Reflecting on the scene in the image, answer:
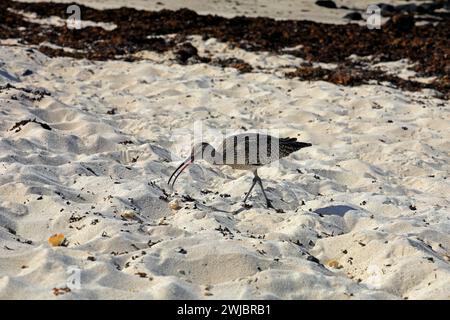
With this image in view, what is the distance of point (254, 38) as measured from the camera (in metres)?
14.0

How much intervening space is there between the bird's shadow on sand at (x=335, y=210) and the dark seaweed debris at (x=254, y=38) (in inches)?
217

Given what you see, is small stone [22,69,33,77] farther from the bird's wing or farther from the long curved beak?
the bird's wing

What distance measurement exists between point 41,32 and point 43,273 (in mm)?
11477

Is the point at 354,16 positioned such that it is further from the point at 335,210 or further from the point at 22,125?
the point at 335,210

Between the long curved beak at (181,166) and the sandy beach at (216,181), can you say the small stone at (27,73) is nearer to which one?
the sandy beach at (216,181)

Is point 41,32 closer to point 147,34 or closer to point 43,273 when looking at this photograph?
point 147,34

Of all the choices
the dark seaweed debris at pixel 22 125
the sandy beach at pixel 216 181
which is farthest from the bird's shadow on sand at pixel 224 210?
the dark seaweed debris at pixel 22 125

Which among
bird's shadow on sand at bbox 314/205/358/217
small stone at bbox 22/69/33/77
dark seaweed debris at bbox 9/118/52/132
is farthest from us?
small stone at bbox 22/69/33/77

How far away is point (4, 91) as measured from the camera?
8.77 meters

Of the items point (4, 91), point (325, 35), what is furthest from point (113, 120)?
point (325, 35)

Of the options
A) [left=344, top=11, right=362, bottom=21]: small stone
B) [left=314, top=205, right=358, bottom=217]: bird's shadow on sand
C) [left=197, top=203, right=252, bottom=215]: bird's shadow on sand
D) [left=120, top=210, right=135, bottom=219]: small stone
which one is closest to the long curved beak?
[left=197, top=203, right=252, bottom=215]: bird's shadow on sand

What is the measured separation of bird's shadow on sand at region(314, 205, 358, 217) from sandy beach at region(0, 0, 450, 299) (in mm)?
11

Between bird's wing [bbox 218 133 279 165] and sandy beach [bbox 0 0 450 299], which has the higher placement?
bird's wing [bbox 218 133 279 165]

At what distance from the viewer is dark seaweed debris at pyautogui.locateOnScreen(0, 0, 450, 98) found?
39.7 feet
